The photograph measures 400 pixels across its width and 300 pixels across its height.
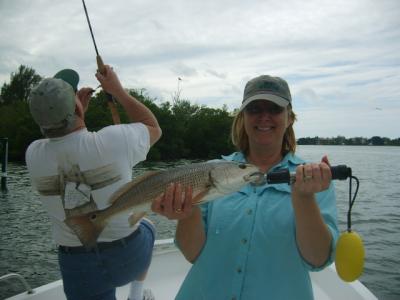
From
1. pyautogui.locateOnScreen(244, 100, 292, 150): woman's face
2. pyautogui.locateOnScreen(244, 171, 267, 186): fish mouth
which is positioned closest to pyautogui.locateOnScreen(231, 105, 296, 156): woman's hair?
pyautogui.locateOnScreen(244, 100, 292, 150): woman's face

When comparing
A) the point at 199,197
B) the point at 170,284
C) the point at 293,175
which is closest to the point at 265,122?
the point at 293,175

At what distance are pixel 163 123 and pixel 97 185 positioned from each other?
2210 inches

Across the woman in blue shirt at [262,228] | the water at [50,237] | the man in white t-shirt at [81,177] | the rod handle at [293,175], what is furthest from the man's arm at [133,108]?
the water at [50,237]

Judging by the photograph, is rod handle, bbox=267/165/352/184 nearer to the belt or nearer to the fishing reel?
the fishing reel

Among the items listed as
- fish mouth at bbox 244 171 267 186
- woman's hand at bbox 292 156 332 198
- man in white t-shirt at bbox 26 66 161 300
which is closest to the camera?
woman's hand at bbox 292 156 332 198

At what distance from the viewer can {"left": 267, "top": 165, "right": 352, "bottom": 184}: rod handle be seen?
2104 millimetres

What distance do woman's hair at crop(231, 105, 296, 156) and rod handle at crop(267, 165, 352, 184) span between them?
704 millimetres

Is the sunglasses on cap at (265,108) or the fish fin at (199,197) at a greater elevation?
the sunglasses on cap at (265,108)

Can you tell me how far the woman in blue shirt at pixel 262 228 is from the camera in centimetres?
215

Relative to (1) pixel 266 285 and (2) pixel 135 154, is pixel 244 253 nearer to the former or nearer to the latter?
(1) pixel 266 285

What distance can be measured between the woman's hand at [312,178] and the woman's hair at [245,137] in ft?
2.60

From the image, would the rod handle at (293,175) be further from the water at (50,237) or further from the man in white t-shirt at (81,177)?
the water at (50,237)

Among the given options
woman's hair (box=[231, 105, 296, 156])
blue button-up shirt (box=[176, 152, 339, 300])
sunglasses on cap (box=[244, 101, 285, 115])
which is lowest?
blue button-up shirt (box=[176, 152, 339, 300])

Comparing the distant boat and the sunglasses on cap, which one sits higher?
the sunglasses on cap
